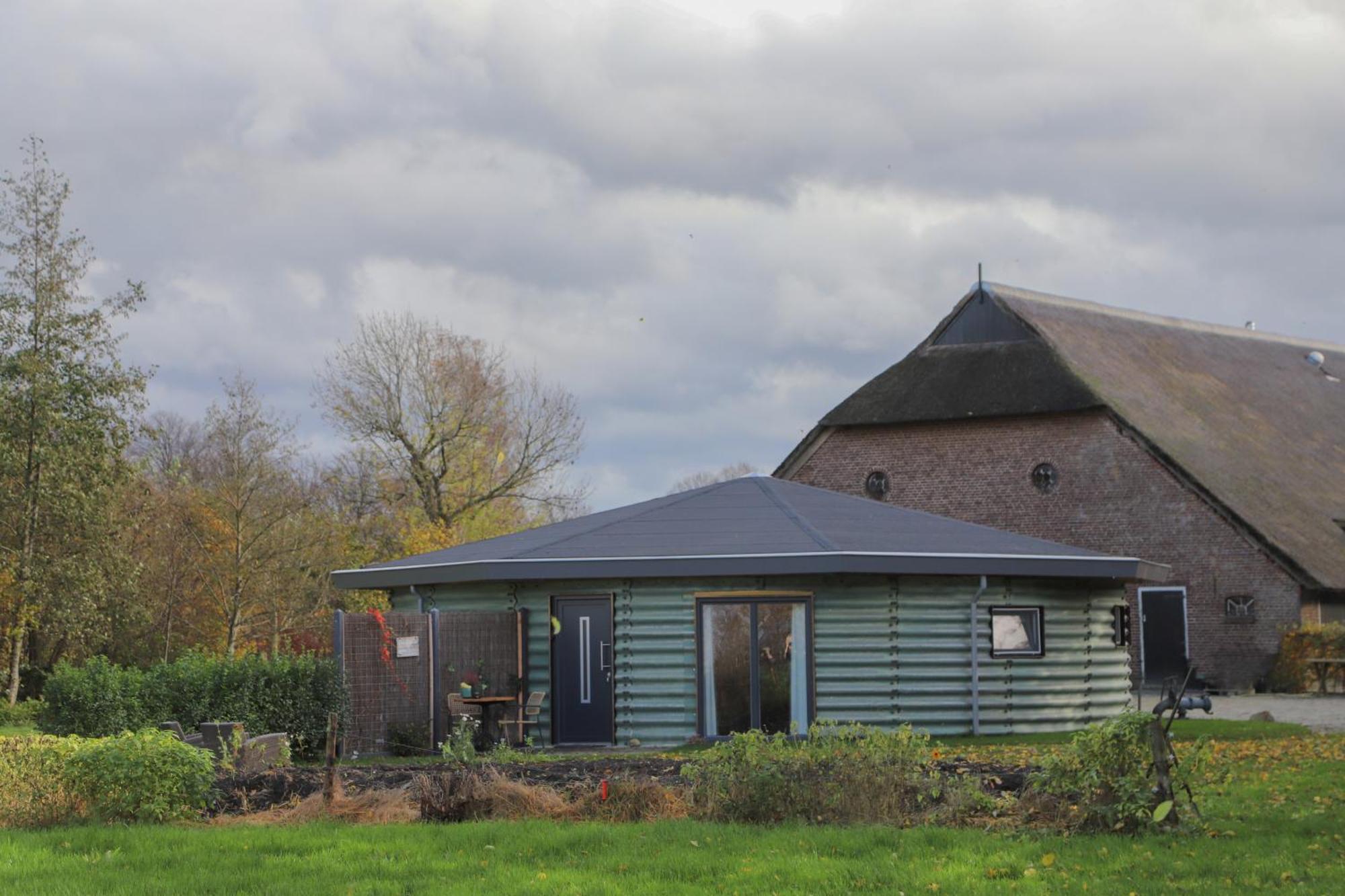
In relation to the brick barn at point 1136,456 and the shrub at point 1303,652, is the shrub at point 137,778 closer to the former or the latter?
the brick barn at point 1136,456

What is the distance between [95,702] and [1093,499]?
2282cm

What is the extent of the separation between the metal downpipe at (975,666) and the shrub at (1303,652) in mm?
12556

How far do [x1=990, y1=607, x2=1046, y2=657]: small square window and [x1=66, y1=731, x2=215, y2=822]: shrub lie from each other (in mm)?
12458

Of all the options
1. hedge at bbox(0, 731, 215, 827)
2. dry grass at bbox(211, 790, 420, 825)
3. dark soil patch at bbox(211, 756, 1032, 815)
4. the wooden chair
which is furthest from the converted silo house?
hedge at bbox(0, 731, 215, 827)

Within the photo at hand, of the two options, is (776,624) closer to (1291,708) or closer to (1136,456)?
(1291,708)

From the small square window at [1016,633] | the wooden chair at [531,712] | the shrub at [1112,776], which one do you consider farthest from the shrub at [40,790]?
the small square window at [1016,633]

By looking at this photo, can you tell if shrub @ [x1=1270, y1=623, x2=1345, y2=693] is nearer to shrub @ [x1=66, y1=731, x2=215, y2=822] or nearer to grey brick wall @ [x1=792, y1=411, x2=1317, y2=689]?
grey brick wall @ [x1=792, y1=411, x2=1317, y2=689]

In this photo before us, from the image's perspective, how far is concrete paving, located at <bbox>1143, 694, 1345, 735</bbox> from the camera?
23.5m

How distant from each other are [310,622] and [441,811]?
95.1ft

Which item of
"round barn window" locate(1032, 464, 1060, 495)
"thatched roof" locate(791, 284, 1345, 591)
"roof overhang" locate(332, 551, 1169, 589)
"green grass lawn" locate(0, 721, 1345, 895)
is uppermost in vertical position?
"thatched roof" locate(791, 284, 1345, 591)

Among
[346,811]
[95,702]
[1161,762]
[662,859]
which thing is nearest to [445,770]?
[346,811]

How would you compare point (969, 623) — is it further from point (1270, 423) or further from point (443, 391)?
point (443, 391)

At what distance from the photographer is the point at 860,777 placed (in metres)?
11.5

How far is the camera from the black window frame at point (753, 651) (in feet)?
67.5
